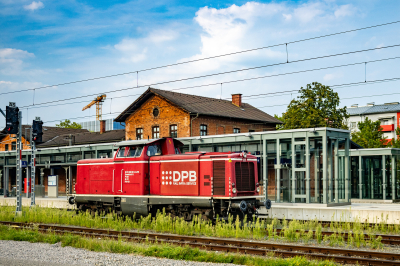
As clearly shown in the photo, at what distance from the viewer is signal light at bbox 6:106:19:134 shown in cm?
1856

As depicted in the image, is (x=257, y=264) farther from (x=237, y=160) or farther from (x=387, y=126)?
(x=387, y=126)

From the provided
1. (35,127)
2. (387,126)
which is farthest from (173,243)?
(387,126)

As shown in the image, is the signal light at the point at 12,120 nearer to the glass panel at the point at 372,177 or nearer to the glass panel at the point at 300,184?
the glass panel at the point at 300,184

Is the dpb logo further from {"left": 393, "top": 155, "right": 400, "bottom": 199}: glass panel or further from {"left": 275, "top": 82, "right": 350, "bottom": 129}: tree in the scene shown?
{"left": 275, "top": 82, "right": 350, "bottom": 129}: tree

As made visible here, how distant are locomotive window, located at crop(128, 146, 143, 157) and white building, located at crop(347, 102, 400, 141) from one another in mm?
64069

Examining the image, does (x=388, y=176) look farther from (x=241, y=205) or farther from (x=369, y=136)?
(x=369, y=136)

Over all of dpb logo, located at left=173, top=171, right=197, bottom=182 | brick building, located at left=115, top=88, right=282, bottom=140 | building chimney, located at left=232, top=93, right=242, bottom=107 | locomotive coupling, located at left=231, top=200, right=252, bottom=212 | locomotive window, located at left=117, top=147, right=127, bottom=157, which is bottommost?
locomotive coupling, located at left=231, top=200, right=252, bottom=212

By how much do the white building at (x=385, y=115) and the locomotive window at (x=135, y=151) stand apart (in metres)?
64.1

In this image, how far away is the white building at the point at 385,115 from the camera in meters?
76.2

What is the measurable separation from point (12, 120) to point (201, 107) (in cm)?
2231

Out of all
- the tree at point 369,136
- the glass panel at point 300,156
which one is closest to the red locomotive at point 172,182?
the glass panel at point 300,156

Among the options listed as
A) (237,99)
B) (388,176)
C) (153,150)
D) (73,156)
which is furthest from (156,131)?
(153,150)

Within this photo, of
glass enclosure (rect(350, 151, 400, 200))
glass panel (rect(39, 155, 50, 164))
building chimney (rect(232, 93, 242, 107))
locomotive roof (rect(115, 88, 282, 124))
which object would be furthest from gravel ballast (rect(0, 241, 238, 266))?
building chimney (rect(232, 93, 242, 107))

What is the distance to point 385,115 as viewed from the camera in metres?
77.9
